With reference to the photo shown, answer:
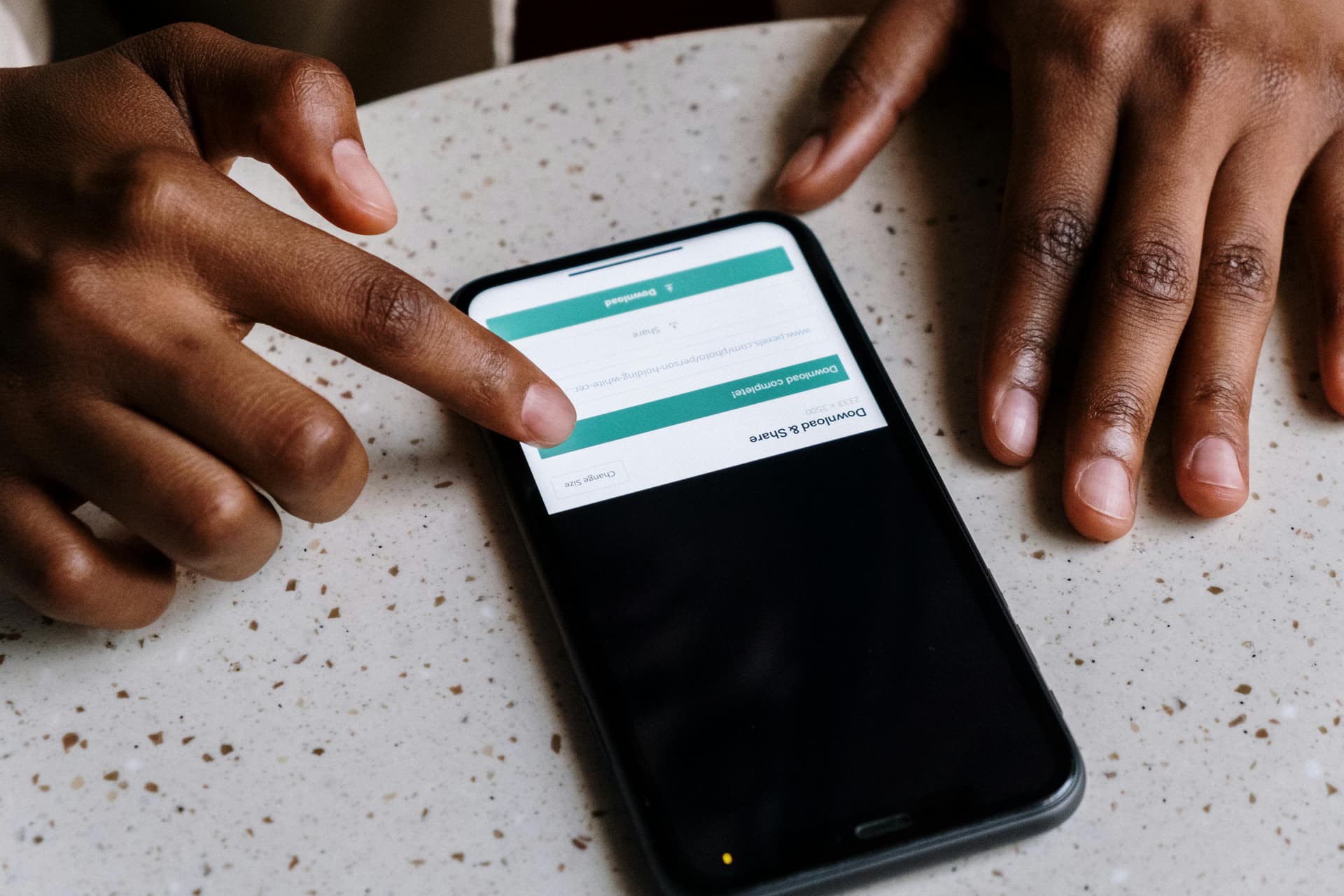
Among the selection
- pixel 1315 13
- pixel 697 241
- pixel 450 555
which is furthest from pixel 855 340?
pixel 1315 13

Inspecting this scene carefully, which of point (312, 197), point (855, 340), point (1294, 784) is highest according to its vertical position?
point (312, 197)

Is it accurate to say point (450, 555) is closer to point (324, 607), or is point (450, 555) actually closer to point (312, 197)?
point (324, 607)

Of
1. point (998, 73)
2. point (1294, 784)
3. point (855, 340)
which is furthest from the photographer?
point (998, 73)

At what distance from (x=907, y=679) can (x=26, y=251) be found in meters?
0.47

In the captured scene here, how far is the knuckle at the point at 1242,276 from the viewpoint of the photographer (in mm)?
569

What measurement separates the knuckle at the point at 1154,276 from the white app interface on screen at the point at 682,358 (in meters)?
0.16

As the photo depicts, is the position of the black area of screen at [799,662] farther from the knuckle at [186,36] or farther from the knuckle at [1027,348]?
the knuckle at [186,36]

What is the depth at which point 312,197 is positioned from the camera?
1.69 feet

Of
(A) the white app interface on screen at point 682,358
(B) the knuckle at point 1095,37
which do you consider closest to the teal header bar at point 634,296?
(A) the white app interface on screen at point 682,358

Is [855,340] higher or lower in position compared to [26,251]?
lower

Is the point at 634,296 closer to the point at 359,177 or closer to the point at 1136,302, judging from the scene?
the point at 359,177

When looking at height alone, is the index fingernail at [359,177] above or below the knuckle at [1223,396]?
above

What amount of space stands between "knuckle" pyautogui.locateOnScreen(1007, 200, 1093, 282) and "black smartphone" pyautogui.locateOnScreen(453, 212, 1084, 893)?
0.11 m

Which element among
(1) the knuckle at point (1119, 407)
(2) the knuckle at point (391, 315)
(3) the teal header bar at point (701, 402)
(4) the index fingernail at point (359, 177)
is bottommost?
(1) the knuckle at point (1119, 407)
